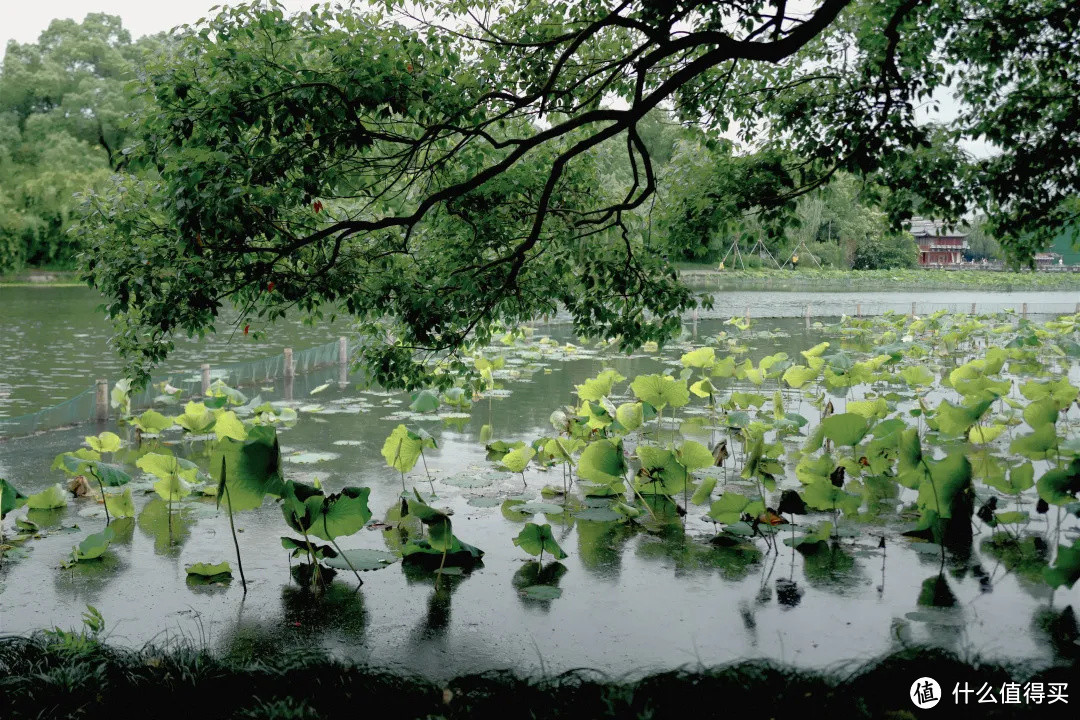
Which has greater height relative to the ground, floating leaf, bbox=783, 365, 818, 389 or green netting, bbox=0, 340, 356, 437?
floating leaf, bbox=783, 365, 818, 389

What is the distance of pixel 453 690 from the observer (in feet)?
13.9

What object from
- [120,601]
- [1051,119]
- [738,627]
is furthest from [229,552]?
[1051,119]

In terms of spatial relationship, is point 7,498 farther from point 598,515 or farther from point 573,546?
point 598,515

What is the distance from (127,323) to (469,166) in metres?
2.82

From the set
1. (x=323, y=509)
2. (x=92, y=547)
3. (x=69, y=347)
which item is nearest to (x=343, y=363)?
(x=69, y=347)

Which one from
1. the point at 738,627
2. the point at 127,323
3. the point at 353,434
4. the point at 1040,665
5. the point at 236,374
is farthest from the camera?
the point at 236,374

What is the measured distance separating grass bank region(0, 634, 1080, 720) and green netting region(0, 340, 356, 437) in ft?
16.0

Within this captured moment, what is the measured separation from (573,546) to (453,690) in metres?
2.96

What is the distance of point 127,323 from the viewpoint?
661 cm

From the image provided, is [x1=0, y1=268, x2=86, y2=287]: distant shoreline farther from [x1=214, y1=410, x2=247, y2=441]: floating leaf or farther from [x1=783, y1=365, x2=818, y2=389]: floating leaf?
[x1=783, y1=365, x2=818, y2=389]: floating leaf

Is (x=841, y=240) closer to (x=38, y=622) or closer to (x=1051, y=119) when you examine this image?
(x=1051, y=119)

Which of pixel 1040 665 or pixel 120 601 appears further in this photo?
pixel 120 601

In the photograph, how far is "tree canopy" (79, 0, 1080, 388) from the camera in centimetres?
531

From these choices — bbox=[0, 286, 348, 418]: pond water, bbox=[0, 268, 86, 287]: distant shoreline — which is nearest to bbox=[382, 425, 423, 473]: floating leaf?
bbox=[0, 286, 348, 418]: pond water
